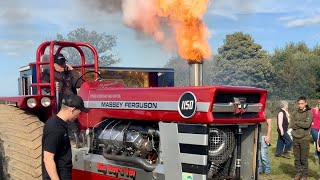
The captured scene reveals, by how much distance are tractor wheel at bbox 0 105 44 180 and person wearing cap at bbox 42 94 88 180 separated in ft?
3.25

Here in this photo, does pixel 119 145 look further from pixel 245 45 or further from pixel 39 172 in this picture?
pixel 245 45

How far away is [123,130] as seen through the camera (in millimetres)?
4789

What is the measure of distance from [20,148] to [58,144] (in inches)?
54.4

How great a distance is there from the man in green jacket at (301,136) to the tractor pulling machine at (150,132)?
474 cm

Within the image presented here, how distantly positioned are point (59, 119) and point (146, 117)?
0.85m

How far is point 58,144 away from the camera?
4102 millimetres

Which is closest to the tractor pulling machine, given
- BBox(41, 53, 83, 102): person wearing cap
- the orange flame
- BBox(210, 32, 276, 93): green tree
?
BBox(41, 53, 83, 102): person wearing cap

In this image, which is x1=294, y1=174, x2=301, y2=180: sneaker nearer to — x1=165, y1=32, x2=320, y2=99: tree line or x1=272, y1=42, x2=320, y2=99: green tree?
x1=272, y1=42, x2=320, y2=99: green tree

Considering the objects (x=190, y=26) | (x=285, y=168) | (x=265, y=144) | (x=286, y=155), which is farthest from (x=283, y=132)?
(x=190, y=26)

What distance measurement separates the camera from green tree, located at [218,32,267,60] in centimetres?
4506

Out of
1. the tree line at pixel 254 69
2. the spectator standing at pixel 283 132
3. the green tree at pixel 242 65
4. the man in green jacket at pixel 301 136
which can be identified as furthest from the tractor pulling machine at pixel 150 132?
the green tree at pixel 242 65

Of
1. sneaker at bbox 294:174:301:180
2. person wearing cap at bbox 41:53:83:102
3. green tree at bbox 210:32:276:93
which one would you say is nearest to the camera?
person wearing cap at bbox 41:53:83:102

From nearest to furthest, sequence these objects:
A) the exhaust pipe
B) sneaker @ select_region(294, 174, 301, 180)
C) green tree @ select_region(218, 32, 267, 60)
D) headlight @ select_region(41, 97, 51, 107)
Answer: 1. the exhaust pipe
2. headlight @ select_region(41, 97, 51, 107)
3. sneaker @ select_region(294, 174, 301, 180)
4. green tree @ select_region(218, 32, 267, 60)

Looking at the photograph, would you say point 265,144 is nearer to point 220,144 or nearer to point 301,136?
point 301,136
